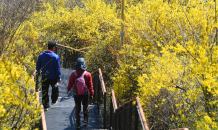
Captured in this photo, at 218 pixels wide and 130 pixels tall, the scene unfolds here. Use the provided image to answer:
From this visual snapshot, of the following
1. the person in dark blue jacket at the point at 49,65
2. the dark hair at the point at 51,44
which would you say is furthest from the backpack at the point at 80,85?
the dark hair at the point at 51,44

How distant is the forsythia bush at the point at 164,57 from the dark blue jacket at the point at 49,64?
1.89 m

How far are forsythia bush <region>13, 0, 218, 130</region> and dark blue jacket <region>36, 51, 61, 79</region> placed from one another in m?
1.89

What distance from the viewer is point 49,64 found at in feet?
19.7

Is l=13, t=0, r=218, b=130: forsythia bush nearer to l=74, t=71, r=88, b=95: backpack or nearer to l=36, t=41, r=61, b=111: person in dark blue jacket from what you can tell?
l=74, t=71, r=88, b=95: backpack

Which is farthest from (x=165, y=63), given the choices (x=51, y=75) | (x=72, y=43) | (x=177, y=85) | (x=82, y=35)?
(x=72, y=43)

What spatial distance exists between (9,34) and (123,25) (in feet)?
12.6

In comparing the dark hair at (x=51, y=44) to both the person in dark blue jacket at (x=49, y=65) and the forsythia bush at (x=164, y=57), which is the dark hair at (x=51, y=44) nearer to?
the person in dark blue jacket at (x=49, y=65)

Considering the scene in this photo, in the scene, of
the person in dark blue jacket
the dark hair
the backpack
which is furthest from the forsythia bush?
the dark hair

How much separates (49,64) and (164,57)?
8.51 ft

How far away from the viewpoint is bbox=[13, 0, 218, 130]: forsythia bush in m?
4.84

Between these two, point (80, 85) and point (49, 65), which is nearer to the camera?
point (80, 85)

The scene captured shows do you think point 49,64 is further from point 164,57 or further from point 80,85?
point 164,57

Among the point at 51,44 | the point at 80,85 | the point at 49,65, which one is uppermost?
the point at 51,44

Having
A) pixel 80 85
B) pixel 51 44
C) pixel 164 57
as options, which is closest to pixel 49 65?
pixel 51 44
